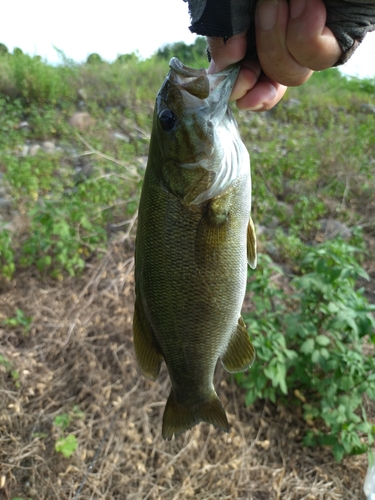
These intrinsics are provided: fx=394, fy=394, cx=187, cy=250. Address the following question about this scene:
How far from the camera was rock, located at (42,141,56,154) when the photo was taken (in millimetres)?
6609

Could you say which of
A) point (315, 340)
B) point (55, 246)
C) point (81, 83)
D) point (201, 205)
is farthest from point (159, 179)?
point (81, 83)

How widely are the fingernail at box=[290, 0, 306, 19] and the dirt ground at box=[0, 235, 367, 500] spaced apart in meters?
2.89

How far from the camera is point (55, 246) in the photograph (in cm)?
421

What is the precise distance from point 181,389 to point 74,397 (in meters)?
1.95

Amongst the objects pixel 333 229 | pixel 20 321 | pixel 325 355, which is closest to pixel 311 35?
pixel 325 355

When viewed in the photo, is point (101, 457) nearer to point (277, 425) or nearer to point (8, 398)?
point (8, 398)

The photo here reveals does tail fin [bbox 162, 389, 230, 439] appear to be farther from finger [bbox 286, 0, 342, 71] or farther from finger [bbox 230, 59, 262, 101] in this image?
finger [bbox 286, 0, 342, 71]

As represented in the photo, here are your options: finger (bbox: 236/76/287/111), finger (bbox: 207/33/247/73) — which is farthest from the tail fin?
finger (bbox: 207/33/247/73)

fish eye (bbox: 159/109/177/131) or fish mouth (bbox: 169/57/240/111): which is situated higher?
fish mouth (bbox: 169/57/240/111)

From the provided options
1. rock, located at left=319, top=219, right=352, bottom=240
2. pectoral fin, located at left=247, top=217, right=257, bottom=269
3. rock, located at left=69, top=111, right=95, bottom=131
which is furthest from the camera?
rock, located at left=69, top=111, right=95, bottom=131

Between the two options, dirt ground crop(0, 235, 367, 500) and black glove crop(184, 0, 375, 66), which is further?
dirt ground crop(0, 235, 367, 500)

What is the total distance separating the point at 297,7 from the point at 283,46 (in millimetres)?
113

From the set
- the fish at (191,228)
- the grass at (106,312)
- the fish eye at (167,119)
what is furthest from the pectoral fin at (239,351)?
the grass at (106,312)

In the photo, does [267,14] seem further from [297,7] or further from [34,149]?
[34,149]
